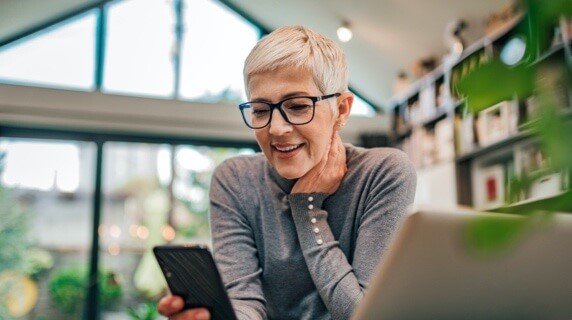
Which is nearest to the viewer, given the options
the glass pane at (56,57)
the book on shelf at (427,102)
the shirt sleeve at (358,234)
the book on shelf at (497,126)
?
the shirt sleeve at (358,234)

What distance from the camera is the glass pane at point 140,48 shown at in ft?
20.0

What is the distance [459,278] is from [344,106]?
79 cm

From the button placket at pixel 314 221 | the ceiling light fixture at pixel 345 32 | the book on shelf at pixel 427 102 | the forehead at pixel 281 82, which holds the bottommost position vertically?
the button placket at pixel 314 221

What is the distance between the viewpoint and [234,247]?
1.30 meters

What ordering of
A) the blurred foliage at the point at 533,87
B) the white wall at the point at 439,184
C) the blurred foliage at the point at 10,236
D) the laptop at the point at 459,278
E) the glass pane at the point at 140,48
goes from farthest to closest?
1. the glass pane at the point at 140,48
2. the blurred foliage at the point at 10,236
3. the white wall at the point at 439,184
4. the laptop at the point at 459,278
5. the blurred foliage at the point at 533,87

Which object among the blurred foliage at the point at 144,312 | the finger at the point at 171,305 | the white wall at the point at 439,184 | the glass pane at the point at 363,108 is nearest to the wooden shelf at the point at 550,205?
the finger at the point at 171,305

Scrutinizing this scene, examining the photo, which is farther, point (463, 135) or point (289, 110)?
point (463, 135)

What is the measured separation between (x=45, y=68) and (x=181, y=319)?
5417 mm

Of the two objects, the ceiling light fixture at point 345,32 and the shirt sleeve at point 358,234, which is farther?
the ceiling light fixture at point 345,32

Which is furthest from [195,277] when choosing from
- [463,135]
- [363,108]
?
[363,108]

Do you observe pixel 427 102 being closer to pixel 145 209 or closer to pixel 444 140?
pixel 444 140

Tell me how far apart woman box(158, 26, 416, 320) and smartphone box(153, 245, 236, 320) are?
239 mm

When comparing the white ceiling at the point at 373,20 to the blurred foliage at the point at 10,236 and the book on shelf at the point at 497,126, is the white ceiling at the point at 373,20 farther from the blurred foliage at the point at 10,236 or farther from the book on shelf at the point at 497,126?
the blurred foliage at the point at 10,236

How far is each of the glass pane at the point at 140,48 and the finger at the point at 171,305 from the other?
5244mm
